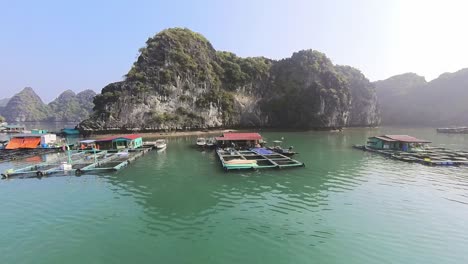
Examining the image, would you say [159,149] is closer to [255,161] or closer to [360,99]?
[255,161]

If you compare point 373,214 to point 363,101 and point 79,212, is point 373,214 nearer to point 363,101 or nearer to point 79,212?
point 79,212

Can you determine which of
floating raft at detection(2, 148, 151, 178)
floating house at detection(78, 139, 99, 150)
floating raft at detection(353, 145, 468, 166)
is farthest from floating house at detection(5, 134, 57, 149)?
floating raft at detection(353, 145, 468, 166)

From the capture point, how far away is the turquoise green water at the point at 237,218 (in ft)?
46.3

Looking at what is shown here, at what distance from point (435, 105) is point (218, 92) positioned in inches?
6326

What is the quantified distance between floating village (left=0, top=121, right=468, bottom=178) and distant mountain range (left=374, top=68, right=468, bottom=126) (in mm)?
147140

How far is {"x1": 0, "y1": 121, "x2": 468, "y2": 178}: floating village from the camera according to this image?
3391cm

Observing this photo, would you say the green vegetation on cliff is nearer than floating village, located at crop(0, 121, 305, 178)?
No

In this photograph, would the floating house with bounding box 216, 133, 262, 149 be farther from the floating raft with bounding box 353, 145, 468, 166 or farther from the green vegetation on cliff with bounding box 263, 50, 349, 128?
the green vegetation on cliff with bounding box 263, 50, 349, 128

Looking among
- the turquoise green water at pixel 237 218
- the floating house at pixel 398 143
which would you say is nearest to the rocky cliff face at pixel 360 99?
the floating house at pixel 398 143

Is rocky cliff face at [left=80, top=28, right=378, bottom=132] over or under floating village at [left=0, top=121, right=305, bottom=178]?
over

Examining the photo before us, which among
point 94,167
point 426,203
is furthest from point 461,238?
point 94,167

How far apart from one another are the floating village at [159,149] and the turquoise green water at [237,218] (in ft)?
9.39

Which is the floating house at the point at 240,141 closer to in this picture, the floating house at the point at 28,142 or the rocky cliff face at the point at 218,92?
the floating house at the point at 28,142

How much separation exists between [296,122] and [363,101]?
44.7 m
